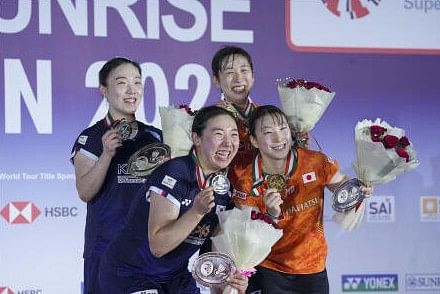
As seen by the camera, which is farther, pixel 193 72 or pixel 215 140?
pixel 193 72

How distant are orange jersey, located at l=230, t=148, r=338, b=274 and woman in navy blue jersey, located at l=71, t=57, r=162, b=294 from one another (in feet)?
1.57

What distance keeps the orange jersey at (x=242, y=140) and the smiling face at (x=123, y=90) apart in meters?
0.39

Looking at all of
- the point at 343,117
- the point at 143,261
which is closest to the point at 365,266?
the point at 343,117

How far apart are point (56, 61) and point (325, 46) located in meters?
1.56

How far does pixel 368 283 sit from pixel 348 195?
1854mm

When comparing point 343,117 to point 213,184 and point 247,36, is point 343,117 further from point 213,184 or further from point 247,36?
point 213,184

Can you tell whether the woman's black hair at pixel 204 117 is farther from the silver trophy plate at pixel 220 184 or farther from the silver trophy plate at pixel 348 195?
the silver trophy plate at pixel 348 195

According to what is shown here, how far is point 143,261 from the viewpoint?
266 cm

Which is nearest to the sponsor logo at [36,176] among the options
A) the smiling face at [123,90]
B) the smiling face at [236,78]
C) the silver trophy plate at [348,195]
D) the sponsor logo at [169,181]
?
the smiling face at [123,90]

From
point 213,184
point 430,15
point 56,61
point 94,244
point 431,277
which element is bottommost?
point 431,277

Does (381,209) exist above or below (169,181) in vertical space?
below

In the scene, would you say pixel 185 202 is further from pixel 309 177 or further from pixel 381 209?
pixel 381 209

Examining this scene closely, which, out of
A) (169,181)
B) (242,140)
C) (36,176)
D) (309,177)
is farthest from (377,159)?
(36,176)

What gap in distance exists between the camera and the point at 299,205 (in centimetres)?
298
